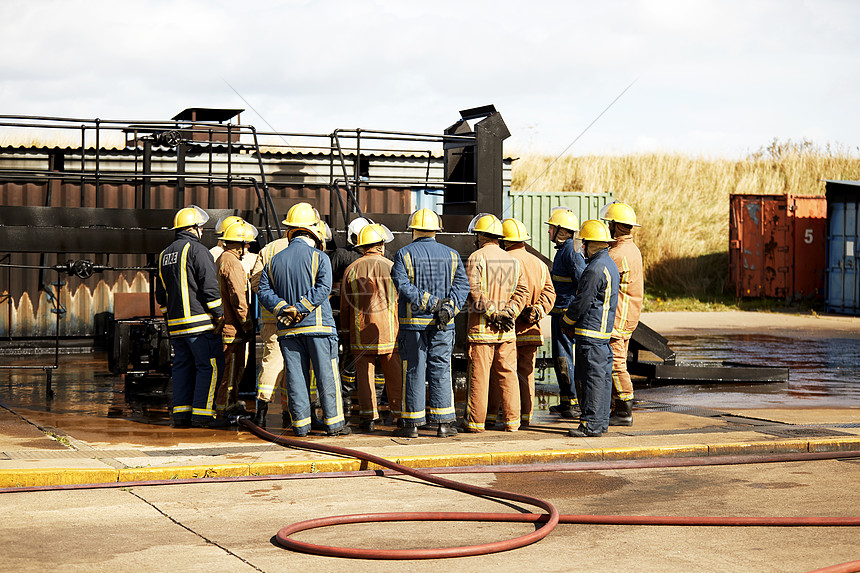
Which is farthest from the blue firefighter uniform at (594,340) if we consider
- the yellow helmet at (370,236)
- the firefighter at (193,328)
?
the firefighter at (193,328)

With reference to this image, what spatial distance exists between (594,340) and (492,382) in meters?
1.09

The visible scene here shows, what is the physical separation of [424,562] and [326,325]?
4.11 meters

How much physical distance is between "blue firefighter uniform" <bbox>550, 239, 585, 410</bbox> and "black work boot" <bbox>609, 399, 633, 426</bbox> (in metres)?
0.68

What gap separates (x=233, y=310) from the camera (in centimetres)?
1020

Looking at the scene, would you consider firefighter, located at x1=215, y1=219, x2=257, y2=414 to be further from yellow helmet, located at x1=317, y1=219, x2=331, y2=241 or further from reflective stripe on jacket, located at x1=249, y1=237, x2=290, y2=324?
yellow helmet, located at x1=317, y1=219, x2=331, y2=241

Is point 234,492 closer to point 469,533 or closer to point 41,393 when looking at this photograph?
point 469,533

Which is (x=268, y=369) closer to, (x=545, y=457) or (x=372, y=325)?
(x=372, y=325)

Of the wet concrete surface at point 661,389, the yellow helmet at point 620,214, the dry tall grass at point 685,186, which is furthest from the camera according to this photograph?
the dry tall grass at point 685,186

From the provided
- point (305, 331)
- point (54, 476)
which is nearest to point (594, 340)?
point (305, 331)

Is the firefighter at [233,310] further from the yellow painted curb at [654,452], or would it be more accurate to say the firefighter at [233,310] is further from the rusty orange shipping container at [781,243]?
the rusty orange shipping container at [781,243]

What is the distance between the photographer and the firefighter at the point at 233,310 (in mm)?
10141

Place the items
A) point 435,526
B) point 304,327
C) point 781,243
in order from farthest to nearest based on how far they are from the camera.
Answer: point 781,243 → point 304,327 → point 435,526

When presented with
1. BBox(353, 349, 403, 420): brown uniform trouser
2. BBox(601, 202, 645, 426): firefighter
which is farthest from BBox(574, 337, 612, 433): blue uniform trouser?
BBox(353, 349, 403, 420): brown uniform trouser

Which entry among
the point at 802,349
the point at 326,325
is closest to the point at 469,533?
the point at 326,325
